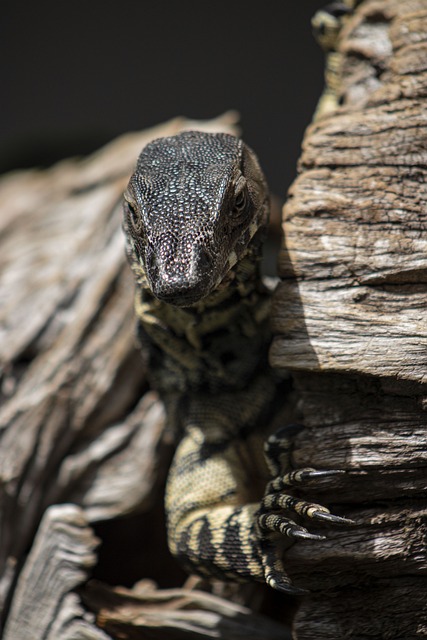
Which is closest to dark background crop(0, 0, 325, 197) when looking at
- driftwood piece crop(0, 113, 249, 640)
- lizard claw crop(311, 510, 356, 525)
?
driftwood piece crop(0, 113, 249, 640)

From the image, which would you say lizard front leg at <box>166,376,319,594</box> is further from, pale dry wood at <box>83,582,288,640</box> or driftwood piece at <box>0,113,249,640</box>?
driftwood piece at <box>0,113,249,640</box>

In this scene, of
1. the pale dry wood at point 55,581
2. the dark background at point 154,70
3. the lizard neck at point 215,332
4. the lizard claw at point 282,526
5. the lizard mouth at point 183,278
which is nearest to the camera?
the lizard mouth at point 183,278

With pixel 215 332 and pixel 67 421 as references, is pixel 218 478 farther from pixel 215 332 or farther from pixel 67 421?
pixel 67 421

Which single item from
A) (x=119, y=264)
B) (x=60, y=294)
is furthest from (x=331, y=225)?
(x=60, y=294)

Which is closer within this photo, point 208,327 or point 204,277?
point 204,277

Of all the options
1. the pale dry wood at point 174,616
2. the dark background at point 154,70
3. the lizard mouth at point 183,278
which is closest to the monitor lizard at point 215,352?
the lizard mouth at point 183,278

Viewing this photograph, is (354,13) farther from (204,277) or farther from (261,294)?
(204,277)

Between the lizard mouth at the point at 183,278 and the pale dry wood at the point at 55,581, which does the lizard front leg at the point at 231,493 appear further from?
the lizard mouth at the point at 183,278
